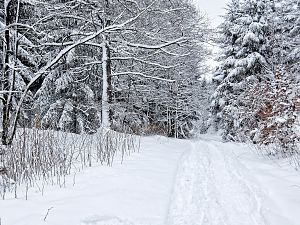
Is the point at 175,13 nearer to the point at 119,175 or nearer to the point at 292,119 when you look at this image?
the point at 292,119

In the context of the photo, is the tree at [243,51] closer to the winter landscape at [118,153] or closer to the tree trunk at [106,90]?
the winter landscape at [118,153]

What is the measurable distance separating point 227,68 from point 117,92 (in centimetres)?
1115

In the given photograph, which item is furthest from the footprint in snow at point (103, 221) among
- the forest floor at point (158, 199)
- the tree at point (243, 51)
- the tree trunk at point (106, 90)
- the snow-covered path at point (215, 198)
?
the tree at point (243, 51)

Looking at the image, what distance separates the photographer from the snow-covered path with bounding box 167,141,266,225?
4.30 meters

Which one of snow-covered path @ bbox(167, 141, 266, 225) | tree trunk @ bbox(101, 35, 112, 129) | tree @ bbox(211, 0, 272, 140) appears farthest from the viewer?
tree @ bbox(211, 0, 272, 140)

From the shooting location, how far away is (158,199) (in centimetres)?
507

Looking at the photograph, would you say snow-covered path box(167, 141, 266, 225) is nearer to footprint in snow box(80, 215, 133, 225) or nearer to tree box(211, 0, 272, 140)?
footprint in snow box(80, 215, 133, 225)

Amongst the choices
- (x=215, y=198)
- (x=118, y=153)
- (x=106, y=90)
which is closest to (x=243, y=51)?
(x=106, y=90)

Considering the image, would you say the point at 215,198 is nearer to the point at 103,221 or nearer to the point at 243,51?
the point at 103,221

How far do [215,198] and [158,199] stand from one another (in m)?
0.93

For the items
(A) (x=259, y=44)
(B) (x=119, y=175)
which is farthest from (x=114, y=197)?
(A) (x=259, y=44)

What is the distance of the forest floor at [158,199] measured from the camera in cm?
400

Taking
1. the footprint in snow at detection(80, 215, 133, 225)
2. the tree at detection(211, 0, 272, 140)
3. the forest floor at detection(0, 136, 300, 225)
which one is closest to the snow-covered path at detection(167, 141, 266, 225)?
the forest floor at detection(0, 136, 300, 225)

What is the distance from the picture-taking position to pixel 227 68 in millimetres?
25438
